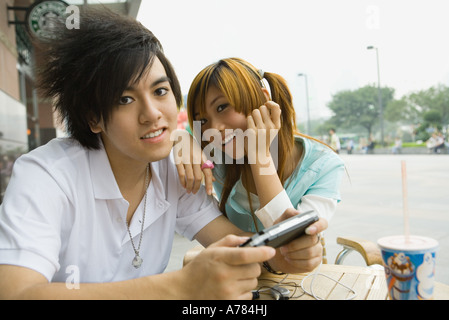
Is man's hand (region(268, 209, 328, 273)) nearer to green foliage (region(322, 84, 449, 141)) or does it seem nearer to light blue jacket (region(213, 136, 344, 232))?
light blue jacket (region(213, 136, 344, 232))

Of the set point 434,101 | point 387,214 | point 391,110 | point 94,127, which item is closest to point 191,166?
point 94,127

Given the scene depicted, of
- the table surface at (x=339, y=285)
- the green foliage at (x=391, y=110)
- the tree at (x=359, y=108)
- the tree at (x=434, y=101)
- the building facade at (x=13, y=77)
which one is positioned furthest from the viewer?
the tree at (x=359, y=108)

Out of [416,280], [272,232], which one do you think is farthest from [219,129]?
[416,280]

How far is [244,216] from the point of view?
1.37m

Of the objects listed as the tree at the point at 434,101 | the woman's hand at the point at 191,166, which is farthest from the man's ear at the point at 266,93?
the tree at the point at 434,101

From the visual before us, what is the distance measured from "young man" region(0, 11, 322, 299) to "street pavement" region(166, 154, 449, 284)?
116 cm

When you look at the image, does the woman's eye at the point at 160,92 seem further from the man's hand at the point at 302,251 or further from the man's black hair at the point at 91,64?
the man's hand at the point at 302,251

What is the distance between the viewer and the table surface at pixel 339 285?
0.93 m

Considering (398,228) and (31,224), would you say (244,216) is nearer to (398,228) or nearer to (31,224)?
(31,224)

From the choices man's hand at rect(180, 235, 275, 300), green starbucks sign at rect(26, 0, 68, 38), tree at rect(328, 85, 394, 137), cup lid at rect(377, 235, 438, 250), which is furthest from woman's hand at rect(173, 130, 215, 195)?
tree at rect(328, 85, 394, 137)

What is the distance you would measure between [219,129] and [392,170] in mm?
8697

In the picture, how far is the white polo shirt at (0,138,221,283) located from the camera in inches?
30.9

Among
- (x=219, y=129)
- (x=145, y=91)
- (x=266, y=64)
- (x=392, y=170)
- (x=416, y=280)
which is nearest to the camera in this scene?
(x=416, y=280)

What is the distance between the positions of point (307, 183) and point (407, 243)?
66 centimetres
